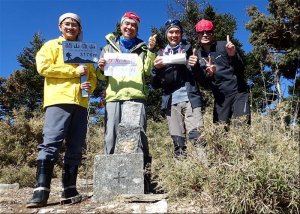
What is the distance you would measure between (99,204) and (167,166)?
2.69 feet

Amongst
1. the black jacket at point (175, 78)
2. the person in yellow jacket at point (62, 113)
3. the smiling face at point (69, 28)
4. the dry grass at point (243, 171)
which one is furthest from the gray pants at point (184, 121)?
the smiling face at point (69, 28)

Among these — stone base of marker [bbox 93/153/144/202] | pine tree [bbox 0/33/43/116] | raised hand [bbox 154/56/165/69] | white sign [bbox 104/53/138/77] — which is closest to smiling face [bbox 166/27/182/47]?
raised hand [bbox 154/56/165/69]

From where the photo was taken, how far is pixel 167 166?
3.93m

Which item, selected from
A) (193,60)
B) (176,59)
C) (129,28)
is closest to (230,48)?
(193,60)

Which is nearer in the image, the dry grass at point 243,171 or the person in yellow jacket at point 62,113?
the dry grass at point 243,171

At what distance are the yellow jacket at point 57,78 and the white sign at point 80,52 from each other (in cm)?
9

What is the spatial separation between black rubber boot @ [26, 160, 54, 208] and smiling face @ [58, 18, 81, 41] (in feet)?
4.89

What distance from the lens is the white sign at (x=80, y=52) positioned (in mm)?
4219

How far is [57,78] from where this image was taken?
4145mm

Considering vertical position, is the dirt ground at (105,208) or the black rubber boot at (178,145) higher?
the black rubber boot at (178,145)

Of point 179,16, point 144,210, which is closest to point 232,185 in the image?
point 144,210

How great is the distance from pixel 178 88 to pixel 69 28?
4.89ft

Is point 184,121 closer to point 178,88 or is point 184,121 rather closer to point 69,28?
point 178,88

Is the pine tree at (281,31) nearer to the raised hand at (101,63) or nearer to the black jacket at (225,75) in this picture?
the black jacket at (225,75)
